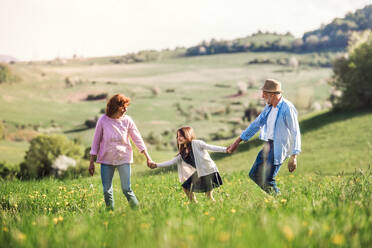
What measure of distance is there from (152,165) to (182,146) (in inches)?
25.2

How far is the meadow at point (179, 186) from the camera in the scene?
3281 millimetres

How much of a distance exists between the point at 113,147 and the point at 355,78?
29786 mm

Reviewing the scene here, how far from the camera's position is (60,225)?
4.11m

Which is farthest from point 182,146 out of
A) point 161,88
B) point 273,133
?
point 161,88

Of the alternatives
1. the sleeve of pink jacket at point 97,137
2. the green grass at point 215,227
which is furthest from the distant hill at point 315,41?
the green grass at point 215,227

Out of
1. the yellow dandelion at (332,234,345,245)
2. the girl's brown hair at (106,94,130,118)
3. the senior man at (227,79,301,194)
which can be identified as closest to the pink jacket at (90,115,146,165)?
the girl's brown hair at (106,94,130,118)

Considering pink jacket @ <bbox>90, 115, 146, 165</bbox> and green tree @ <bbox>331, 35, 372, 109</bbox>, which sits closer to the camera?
pink jacket @ <bbox>90, 115, 146, 165</bbox>

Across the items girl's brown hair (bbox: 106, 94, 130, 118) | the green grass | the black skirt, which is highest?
girl's brown hair (bbox: 106, 94, 130, 118)

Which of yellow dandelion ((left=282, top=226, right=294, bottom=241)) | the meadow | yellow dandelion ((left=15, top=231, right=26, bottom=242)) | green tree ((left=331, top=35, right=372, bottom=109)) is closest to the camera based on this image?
yellow dandelion ((left=282, top=226, right=294, bottom=241))

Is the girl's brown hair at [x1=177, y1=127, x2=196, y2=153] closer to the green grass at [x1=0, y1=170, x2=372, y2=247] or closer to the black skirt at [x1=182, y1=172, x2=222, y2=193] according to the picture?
the black skirt at [x1=182, y1=172, x2=222, y2=193]

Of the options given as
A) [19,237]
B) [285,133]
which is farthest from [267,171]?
[19,237]

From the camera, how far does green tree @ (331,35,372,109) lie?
3138 centimetres

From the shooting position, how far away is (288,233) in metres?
2.82

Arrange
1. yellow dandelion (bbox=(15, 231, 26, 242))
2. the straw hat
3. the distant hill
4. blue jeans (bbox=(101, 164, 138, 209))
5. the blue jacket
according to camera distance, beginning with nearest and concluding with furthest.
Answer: yellow dandelion (bbox=(15, 231, 26, 242)) → blue jeans (bbox=(101, 164, 138, 209)) → the blue jacket → the straw hat → the distant hill
